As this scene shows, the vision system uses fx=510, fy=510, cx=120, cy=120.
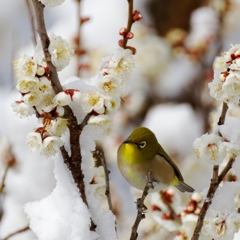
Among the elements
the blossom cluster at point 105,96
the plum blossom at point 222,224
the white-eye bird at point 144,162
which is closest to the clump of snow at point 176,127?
the white-eye bird at point 144,162

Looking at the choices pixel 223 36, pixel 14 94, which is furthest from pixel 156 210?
pixel 223 36

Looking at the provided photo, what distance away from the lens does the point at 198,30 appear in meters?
3.49

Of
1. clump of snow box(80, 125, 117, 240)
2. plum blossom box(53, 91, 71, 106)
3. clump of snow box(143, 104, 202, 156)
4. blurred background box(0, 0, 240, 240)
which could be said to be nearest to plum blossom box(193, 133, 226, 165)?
clump of snow box(80, 125, 117, 240)

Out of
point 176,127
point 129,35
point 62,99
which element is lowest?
point 62,99

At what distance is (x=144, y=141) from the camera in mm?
1537

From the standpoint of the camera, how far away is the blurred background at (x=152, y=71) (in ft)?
9.07

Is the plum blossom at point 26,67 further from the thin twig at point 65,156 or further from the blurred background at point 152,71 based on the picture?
the blurred background at point 152,71

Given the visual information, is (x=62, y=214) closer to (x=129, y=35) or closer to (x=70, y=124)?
(x=70, y=124)

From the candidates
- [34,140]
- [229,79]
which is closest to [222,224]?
[229,79]

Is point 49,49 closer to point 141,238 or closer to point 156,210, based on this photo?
point 156,210

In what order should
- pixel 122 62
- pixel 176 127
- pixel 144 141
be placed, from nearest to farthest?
1. pixel 122 62
2. pixel 144 141
3. pixel 176 127

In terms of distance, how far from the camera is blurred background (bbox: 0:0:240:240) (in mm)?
2765

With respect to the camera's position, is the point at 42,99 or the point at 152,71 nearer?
the point at 42,99

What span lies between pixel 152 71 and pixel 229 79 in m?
2.78
